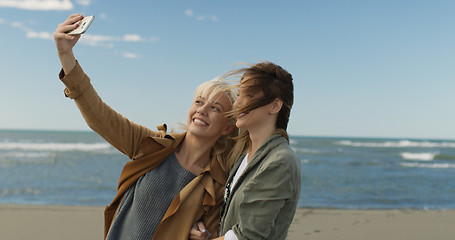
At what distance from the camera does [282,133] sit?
1.80 m

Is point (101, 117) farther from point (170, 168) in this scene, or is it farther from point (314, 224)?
point (314, 224)

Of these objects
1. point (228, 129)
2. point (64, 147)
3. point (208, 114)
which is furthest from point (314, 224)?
point (64, 147)

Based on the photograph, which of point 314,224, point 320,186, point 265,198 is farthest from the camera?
point 320,186

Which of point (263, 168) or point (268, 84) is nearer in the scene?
point (263, 168)

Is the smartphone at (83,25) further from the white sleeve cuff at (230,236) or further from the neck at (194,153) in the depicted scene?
the white sleeve cuff at (230,236)

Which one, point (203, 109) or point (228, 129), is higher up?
point (203, 109)

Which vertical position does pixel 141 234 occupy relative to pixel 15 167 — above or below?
above

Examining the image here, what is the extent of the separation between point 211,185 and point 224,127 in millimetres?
306

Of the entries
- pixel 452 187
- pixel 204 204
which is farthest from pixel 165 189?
pixel 452 187

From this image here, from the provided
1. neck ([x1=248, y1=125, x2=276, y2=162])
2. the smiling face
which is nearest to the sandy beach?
the smiling face

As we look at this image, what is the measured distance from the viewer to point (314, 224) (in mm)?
6035

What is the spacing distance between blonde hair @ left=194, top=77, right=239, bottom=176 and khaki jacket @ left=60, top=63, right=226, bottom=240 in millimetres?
48

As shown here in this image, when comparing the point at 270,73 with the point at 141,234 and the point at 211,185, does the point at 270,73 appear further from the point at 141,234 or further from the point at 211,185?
the point at 141,234

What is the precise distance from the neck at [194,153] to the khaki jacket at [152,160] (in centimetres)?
5
